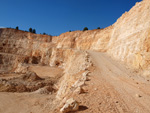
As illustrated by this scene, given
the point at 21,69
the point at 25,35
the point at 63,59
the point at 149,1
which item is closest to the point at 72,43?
the point at 63,59

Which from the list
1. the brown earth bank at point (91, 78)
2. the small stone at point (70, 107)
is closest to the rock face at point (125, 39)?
the brown earth bank at point (91, 78)

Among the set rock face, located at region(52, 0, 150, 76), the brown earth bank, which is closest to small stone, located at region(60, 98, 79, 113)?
the brown earth bank

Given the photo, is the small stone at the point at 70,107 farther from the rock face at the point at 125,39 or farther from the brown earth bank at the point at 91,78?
the rock face at the point at 125,39

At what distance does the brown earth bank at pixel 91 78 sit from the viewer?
4598mm

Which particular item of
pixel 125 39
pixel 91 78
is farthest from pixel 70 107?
pixel 125 39

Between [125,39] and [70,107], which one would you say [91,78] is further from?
[125,39]

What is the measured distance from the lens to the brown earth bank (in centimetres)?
460

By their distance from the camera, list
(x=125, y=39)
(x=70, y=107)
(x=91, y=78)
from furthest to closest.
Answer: (x=125, y=39) < (x=91, y=78) < (x=70, y=107)

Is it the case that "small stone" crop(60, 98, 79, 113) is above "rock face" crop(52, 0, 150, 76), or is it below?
below

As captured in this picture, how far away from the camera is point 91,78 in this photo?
7824 mm

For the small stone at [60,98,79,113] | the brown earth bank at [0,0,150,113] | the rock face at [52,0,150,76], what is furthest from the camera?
the rock face at [52,0,150,76]

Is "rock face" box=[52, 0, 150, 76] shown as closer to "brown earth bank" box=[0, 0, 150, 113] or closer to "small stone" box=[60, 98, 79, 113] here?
"brown earth bank" box=[0, 0, 150, 113]

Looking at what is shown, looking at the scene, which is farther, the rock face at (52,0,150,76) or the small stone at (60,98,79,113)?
the rock face at (52,0,150,76)

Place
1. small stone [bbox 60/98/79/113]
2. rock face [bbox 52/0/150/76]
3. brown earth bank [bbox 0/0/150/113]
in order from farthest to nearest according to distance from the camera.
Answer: rock face [bbox 52/0/150/76] → brown earth bank [bbox 0/0/150/113] → small stone [bbox 60/98/79/113]
